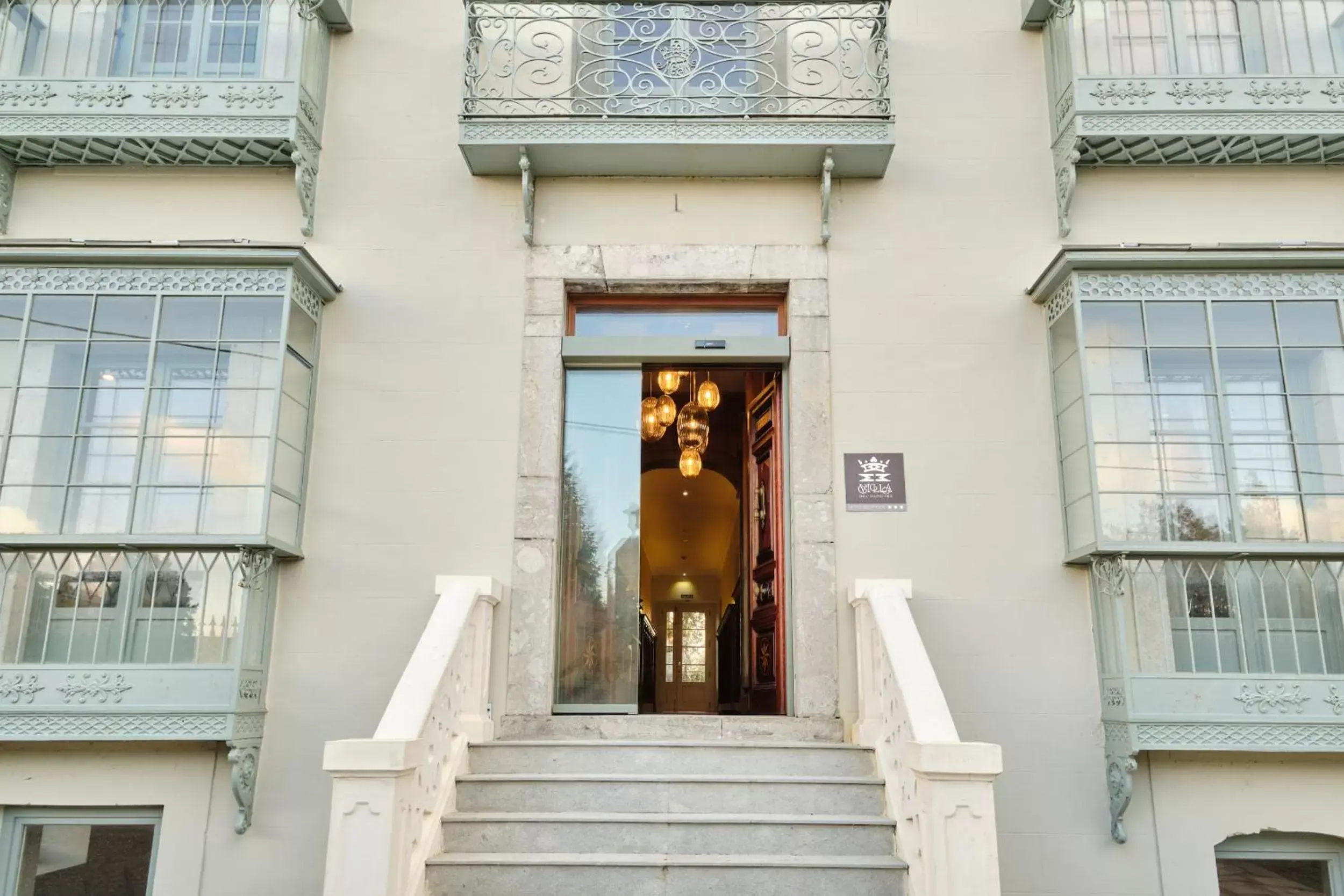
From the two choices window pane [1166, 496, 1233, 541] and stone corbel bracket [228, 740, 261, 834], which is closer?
stone corbel bracket [228, 740, 261, 834]

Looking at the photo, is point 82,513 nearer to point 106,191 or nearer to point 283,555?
point 283,555

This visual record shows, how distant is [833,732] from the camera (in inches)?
220

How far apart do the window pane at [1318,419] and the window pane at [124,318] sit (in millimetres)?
6510

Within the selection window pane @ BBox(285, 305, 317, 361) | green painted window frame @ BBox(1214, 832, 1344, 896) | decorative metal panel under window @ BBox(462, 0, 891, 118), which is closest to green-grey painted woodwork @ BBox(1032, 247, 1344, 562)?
green painted window frame @ BBox(1214, 832, 1344, 896)

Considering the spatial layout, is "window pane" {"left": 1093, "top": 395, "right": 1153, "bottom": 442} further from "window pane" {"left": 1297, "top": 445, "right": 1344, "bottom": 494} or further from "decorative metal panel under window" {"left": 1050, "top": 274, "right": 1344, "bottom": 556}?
"window pane" {"left": 1297, "top": 445, "right": 1344, "bottom": 494}

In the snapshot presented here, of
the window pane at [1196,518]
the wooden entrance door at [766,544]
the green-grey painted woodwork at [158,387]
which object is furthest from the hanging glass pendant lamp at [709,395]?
the window pane at [1196,518]

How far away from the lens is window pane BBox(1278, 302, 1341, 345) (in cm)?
577

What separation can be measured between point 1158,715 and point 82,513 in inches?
234

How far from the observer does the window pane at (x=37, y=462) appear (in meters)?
5.98

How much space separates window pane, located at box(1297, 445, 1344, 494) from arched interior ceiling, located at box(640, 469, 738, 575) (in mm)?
7719

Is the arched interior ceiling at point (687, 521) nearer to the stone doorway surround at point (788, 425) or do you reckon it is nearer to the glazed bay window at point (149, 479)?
the stone doorway surround at point (788, 425)

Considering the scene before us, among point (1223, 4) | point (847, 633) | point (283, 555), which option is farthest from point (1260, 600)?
point (283, 555)

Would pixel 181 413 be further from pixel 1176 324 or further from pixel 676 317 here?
pixel 1176 324

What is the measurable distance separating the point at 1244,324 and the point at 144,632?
628 centimetres
